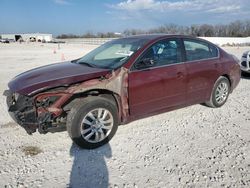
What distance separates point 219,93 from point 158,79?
196 cm

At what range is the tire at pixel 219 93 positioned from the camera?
17.4 feet

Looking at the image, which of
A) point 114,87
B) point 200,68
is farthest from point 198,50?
point 114,87

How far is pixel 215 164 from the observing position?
329 centimetres

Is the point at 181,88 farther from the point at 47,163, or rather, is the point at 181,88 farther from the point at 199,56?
the point at 47,163

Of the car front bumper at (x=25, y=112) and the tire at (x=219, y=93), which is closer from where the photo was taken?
the car front bumper at (x=25, y=112)

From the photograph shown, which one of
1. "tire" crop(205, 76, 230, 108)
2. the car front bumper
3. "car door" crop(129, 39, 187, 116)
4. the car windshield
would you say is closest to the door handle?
"car door" crop(129, 39, 187, 116)

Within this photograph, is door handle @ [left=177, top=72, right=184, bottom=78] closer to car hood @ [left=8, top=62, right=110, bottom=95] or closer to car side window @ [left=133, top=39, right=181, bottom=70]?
car side window @ [left=133, top=39, right=181, bottom=70]

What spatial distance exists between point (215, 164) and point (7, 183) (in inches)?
103

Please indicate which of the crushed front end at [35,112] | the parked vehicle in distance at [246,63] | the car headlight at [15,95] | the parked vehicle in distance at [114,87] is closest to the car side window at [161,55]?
the parked vehicle in distance at [114,87]

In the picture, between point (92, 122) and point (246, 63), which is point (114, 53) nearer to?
point (92, 122)

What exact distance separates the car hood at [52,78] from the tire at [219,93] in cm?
263

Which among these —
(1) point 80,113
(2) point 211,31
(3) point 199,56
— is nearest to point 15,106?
(1) point 80,113

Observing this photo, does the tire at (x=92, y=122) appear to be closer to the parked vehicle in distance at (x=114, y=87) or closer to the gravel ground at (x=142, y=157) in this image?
the parked vehicle in distance at (x=114, y=87)

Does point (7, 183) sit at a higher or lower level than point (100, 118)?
lower
